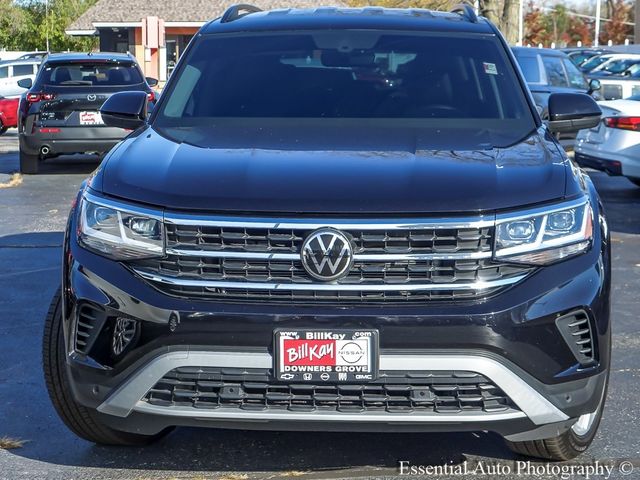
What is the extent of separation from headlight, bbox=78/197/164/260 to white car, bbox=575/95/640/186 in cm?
874

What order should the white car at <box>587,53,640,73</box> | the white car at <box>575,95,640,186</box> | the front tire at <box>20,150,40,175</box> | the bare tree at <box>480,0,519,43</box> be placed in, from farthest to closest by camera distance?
the white car at <box>587,53,640,73</box> < the bare tree at <box>480,0,519,43</box> < the front tire at <box>20,150,40,175</box> < the white car at <box>575,95,640,186</box>

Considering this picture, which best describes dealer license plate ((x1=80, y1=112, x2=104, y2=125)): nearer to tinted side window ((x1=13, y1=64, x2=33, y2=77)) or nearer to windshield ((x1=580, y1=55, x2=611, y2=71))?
tinted side window ((x1=13, y1=64, x2=33, y2=77))

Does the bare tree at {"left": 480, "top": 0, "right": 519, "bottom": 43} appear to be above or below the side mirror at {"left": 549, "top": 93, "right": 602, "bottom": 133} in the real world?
below

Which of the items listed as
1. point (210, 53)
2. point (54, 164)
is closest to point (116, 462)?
point (210, 53)

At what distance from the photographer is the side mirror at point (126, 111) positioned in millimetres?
5645

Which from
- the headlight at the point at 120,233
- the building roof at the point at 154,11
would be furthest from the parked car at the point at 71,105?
the building roof at the point at 154,11

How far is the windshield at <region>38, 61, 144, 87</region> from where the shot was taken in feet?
48.4

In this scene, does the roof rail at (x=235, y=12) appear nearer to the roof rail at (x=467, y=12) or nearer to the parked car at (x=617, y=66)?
the roof rail at (x=467, y=12)

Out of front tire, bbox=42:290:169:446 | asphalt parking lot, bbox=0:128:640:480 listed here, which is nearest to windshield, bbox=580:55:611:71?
asphalt parking lot, bbox=0:128:640:480

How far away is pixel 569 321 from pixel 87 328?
167 centimetres

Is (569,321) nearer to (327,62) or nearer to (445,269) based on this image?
(445,269)

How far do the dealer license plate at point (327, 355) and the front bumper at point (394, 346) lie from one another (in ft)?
0.09

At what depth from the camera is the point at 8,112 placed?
76.2 ft

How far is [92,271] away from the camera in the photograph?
402 centimetres
